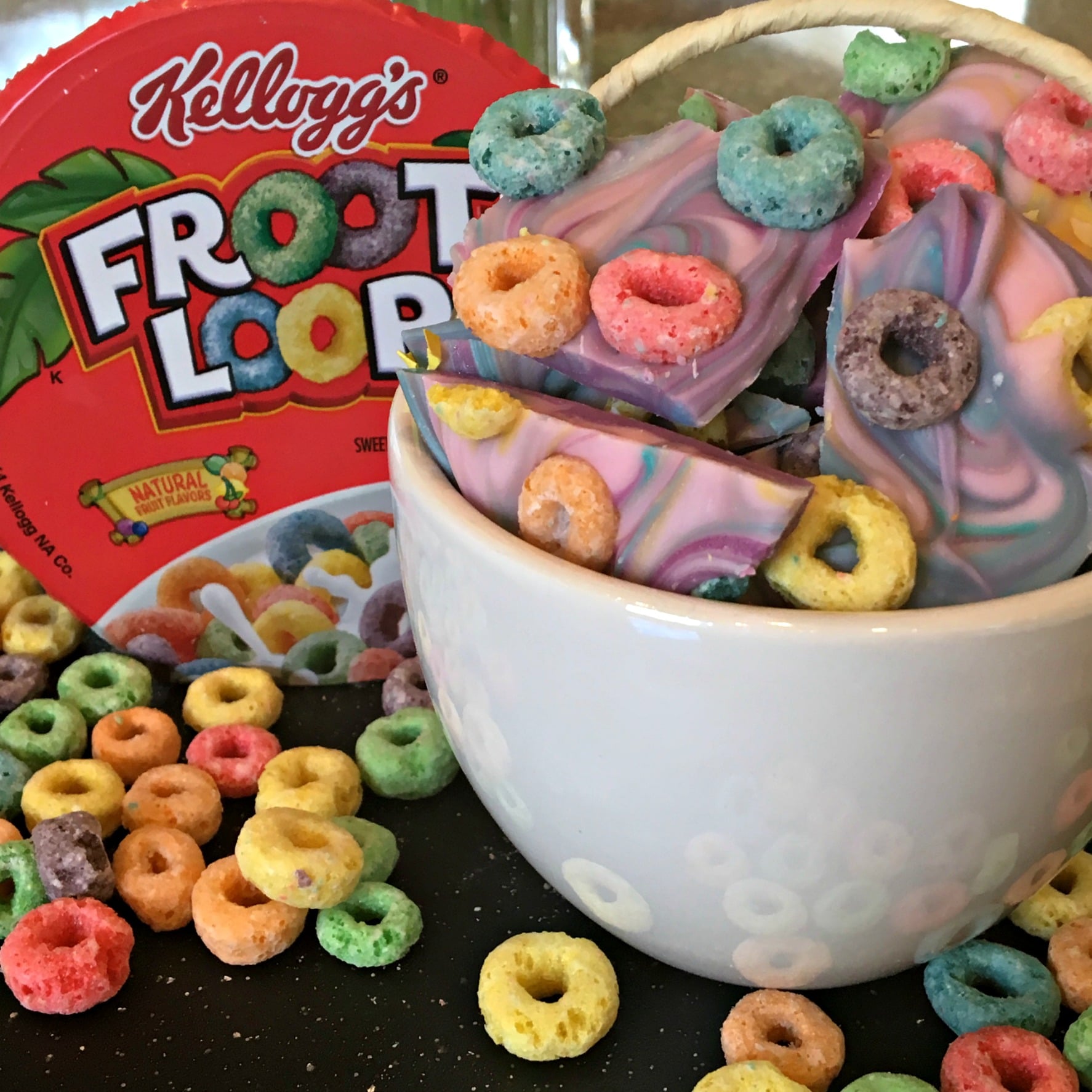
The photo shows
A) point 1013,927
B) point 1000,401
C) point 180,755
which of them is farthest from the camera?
point 180,755

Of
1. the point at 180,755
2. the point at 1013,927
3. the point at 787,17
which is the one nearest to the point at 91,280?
the point at 180,755

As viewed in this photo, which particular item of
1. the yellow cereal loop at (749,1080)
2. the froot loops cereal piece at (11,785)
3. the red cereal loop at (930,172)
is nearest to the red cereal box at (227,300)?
the froot loops cereal piece at (11,785)

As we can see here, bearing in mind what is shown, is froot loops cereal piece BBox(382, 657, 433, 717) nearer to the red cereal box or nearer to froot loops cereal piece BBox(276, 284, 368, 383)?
the red cereal box

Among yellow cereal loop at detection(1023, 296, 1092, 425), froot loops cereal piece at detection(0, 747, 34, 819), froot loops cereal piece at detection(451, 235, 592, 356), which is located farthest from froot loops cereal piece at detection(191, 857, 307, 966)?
yellow cereal loop at detection(1023, 296, 1092, 425)

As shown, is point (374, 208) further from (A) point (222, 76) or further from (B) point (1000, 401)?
(B) point (1000, 401)

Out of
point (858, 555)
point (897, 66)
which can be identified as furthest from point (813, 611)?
point (897, 66)

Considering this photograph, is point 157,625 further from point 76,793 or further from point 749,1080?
point 749,1080
